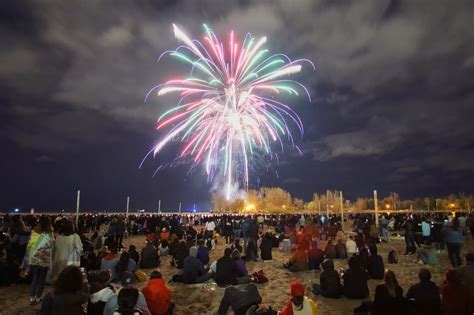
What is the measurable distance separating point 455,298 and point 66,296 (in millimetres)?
6427

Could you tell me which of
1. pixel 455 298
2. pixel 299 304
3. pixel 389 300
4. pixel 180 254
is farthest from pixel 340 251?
pixel 299 304

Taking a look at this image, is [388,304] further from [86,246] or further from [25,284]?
[86,246]

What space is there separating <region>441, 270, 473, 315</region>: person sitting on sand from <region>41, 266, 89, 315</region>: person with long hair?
241 inches

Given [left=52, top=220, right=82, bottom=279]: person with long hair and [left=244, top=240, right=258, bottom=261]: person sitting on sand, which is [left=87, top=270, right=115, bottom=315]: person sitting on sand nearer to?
[left=52, top=220, right=82, bottom=279]: person with long hair

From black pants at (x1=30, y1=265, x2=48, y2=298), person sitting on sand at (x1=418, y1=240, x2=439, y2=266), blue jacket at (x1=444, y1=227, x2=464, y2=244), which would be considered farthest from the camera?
person sitting on sand at (x1=418, y1=240, x2=439, y2=266)

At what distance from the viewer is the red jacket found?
720 centimetres

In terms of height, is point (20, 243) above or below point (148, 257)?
above

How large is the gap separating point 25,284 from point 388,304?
1019cm

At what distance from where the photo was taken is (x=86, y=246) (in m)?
13.2

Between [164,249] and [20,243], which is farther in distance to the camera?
[164,249]

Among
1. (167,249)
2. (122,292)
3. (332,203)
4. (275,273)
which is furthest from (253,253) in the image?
(332,203)

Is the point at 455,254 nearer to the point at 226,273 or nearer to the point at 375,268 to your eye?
the point at 375,268

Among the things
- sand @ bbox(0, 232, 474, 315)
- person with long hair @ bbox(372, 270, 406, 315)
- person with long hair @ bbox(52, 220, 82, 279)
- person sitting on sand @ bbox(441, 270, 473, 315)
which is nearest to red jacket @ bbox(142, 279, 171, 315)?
sand @ bbox(0, 232, 474, 315)

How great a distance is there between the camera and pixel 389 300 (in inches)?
238
